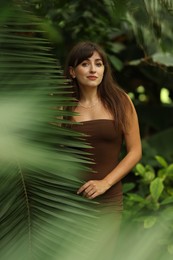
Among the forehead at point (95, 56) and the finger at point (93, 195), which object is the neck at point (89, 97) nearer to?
the forehead at point (95, 56)

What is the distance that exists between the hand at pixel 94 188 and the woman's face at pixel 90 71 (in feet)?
1.25

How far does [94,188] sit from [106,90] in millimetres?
438

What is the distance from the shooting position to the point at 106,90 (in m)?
2.14

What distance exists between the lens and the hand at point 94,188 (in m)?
1.84

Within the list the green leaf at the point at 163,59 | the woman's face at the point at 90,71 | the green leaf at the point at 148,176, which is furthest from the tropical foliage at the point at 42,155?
the green leaf at the point at 163,59

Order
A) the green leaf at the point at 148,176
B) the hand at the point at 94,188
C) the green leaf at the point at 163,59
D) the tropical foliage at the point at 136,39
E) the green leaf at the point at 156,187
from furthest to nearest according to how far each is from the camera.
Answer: the green leaf at the point at 163,59 → the green leaf at the point at 148,176 → the green leaf at the point at 156,187 → the tropical foliage at the point at 136,39 → the hand at the point at 94,188

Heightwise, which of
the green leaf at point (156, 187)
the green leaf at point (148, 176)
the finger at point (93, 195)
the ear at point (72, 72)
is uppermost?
the ear at point (72, 72)

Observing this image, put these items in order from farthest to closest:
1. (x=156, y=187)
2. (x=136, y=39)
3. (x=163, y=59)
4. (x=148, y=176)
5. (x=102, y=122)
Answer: (x=163, y=59) → (x=136, y=39) → (x=148, y=176) → (x=156, y=187) → (x=102, y=122)

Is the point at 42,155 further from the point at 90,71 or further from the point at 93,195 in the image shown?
the point at 90,71

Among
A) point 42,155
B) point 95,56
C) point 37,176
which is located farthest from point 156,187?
point 42,155

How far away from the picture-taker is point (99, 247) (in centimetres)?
66

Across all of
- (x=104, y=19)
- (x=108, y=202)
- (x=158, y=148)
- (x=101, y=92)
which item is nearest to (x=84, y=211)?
(x=108, y=202)

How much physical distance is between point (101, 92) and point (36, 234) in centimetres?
83

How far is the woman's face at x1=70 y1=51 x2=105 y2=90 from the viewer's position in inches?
80.7
